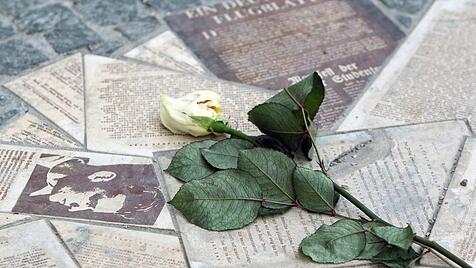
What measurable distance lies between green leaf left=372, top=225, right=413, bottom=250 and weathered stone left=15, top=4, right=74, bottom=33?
1172mm

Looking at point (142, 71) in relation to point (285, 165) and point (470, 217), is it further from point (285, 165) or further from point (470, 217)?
point (470, 217)

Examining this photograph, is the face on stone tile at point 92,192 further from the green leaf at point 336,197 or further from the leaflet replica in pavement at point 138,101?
the green leaf at point 336,197

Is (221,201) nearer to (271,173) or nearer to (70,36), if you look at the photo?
(271,173)

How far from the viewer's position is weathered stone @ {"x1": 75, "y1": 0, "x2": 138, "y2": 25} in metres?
2.57

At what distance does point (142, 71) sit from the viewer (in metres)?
2.35

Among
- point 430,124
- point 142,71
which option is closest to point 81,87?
point 142,71

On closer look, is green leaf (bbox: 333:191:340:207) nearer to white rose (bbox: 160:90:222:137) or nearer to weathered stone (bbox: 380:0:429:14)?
white rose (bbox: 160:90:222:137)

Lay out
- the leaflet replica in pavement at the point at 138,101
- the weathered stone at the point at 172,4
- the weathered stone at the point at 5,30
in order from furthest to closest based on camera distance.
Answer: the weathered stone at the point at 172,4
the weathered stone at the point at 5,30
the leaflet replica in pavement at the point at 138,101

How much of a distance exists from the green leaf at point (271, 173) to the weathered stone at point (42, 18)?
886 millimetres

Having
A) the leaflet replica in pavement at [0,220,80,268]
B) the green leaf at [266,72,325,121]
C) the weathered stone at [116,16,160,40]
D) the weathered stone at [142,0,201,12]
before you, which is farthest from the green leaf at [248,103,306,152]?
the weathered stone at [142,0,201,12]

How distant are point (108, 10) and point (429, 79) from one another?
35.1 inches

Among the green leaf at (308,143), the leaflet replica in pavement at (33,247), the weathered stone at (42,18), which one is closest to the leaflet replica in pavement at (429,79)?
the green leaf at (308,143)

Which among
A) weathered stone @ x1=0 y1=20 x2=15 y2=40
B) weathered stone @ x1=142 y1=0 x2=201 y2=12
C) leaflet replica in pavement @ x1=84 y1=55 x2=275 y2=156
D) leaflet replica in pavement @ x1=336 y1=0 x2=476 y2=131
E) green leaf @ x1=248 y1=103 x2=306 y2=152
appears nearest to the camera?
green leaf @ x1=248 y1=103 x2=306 y2=152

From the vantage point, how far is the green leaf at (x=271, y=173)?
1878mm
